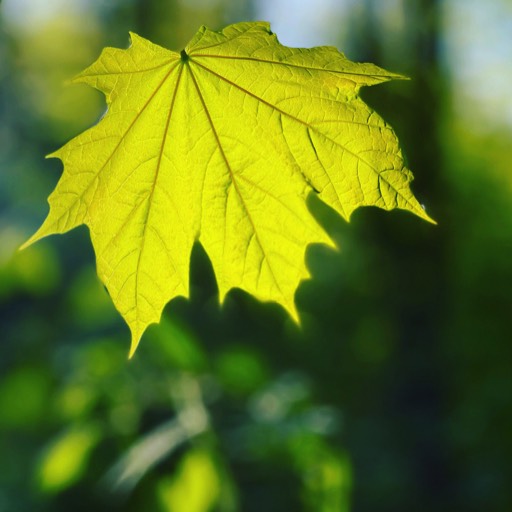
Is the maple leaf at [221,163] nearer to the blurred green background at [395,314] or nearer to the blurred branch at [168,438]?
the blurred branch at [168,438]

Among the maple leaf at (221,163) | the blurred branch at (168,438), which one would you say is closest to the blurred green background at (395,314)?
the blurred branch at (168,438)

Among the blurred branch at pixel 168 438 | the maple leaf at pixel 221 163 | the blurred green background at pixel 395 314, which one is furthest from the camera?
the blurred green background at pixel 395 314

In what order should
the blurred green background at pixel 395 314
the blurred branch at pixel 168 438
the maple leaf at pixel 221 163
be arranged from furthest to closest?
the blurred green background at pixel 395 314 → the blurred branch at pixel 168 438 → the maple leaf at pixel 221 163

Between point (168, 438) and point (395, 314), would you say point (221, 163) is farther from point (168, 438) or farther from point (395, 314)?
point (395, 314)

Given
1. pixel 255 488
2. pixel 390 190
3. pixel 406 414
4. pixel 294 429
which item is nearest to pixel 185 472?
pixel 294 429

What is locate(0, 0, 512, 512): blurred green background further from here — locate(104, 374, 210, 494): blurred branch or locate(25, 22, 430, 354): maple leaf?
locate(25, 22, 430, 354): maple leaf

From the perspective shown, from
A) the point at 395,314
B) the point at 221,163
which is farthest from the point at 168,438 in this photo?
the point at 395,314

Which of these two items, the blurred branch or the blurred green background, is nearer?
the blurred branch

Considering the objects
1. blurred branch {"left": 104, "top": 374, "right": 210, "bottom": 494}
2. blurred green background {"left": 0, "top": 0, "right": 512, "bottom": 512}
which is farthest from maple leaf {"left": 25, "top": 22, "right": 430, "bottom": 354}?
blurred green background {"left": 0, "top": 0, "right": 512, "bottom": 512}

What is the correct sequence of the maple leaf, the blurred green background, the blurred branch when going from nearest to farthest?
the maple leaf
the blurred branch
the blurred green background
